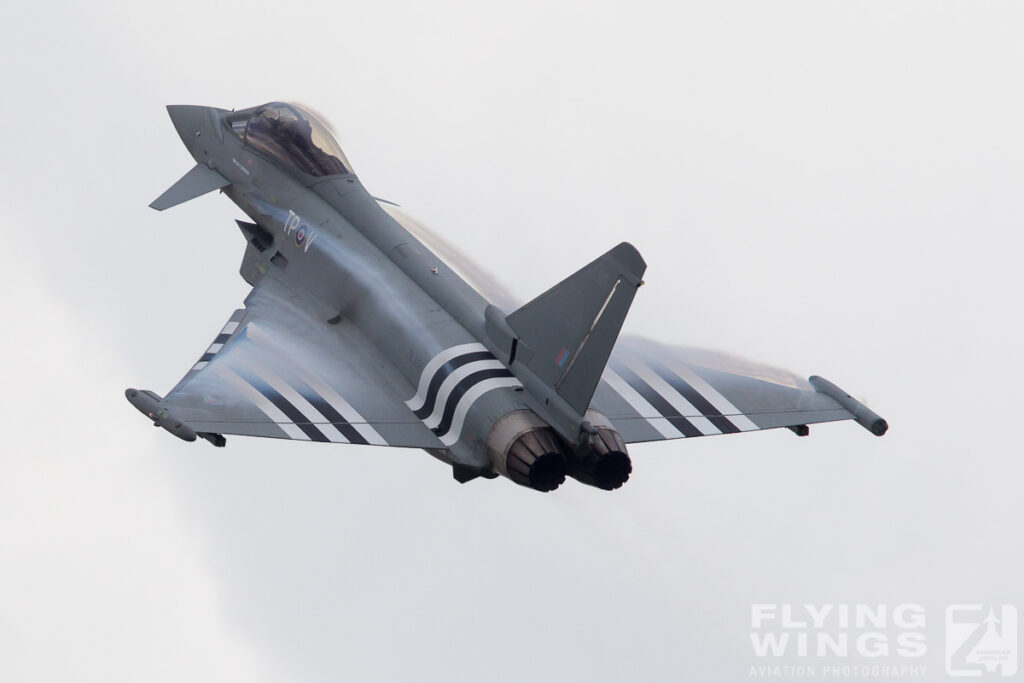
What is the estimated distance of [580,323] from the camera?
18.8 metres

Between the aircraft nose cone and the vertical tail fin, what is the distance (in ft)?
28.3

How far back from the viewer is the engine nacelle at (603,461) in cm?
1888

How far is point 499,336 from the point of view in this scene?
66.0 feet

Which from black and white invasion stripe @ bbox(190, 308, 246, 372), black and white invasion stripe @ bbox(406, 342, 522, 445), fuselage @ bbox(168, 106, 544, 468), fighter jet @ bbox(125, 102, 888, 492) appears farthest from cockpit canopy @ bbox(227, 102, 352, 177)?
black and white invasion stripe @ bbox(406, 342, 522, 445)

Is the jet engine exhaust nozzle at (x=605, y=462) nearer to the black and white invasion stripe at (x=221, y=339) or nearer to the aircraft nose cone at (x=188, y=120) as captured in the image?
the black and white invasion stripe at (x=221, y=339)

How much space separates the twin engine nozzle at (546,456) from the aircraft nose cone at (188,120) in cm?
941

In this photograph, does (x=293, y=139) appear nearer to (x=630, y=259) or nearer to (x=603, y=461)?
(x=630, y=259)

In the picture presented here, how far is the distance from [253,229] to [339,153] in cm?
187

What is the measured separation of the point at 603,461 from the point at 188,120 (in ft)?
35.8

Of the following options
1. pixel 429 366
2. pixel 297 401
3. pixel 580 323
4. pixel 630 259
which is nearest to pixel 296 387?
pixel 297 401

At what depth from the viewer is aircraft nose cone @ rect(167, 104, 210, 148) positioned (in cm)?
2559

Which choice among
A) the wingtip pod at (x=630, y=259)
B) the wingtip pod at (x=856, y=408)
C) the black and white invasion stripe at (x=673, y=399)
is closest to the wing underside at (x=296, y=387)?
the black and white invasion stripe at (x=673, y=399)

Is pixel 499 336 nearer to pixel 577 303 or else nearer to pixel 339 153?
pixel 577 303

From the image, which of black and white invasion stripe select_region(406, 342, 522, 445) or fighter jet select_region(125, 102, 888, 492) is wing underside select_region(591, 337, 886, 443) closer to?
fighter jet select_region(125, 102, 888, 492)
